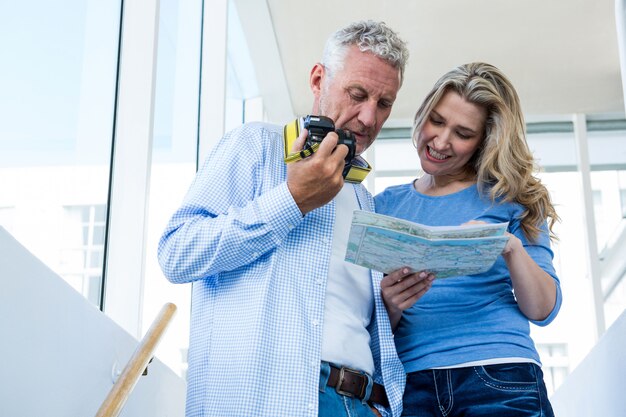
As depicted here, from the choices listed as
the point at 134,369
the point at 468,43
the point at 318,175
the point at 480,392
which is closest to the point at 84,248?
the point at 134,369

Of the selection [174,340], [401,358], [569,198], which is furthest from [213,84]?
[569,198]

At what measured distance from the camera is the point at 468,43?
216 inches

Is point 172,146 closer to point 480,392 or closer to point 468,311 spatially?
point 468,311

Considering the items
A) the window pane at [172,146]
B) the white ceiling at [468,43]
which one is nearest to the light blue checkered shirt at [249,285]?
the window pane at [172,146]

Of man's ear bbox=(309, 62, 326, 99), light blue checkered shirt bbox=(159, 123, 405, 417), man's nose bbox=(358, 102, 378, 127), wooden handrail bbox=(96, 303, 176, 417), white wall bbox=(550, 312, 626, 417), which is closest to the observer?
light blue checkered shirt bbox=(159, 123, 405, 417)

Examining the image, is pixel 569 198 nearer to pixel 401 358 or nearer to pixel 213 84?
pixel 213 84

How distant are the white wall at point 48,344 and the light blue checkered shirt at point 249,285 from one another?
0.75 ft

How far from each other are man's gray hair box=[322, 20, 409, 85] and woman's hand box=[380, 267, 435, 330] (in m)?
0.53

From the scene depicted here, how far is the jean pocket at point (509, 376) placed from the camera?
1763mm

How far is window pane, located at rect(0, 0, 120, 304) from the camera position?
70.2 inches

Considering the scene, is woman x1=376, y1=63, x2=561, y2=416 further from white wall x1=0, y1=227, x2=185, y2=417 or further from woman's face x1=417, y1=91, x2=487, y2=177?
white wall x1=0, y1=227, x2=185, y2=417

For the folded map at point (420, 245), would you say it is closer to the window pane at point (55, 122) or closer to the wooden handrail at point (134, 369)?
the wooden handrail at point (134, 369)

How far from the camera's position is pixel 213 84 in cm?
393

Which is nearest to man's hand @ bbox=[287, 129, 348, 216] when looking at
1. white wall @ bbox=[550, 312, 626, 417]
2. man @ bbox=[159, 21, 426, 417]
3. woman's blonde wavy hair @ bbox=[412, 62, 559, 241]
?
man @ bbox=[159, 21, 426, 417]
